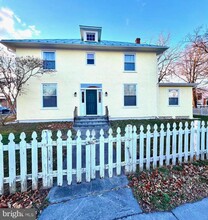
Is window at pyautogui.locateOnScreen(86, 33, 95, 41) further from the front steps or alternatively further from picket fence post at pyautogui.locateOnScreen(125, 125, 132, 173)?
picket fence post at pyautogui.locateOnScreen(125, 125, 132, 173)

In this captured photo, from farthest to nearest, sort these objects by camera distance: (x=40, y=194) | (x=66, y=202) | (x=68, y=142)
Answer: (x=68, y=142) < (x=40, y=194) < (x=66, y=202)

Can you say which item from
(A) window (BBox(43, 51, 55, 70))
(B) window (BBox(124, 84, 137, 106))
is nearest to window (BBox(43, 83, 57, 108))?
(A) window (BBox(43, 51, 55, 70))

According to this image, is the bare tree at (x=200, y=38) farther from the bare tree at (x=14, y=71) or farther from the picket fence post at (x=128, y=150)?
the picket fence post at (x=128, y=150)

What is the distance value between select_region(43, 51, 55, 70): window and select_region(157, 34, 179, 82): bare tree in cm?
1823

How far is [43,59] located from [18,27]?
4053 millimetres

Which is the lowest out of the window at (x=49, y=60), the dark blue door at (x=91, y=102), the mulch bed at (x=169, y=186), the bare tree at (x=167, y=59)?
the mulch bed at (x=169, y=186)

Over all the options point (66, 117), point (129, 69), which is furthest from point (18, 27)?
point (129, 69)

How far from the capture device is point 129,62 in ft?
38.3

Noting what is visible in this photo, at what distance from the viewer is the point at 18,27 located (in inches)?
456

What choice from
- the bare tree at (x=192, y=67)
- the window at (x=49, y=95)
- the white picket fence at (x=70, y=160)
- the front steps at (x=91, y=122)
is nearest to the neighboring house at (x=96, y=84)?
the window at (x=49, y=95)

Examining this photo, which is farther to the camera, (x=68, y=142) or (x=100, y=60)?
(x=100, y=60)

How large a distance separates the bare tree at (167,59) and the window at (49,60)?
18.2 meters

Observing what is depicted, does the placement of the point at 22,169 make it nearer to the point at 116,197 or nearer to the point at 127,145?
the point at 116,197

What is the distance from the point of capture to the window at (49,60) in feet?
35.0
